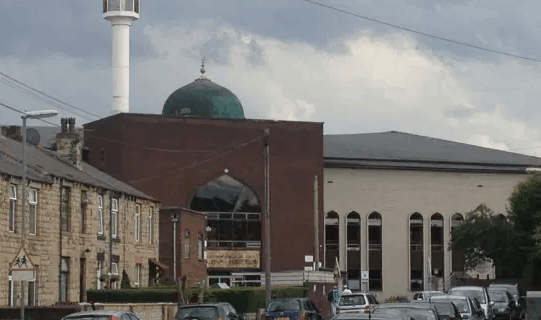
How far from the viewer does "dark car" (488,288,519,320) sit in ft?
166

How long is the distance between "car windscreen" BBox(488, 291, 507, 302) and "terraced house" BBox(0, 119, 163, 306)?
1634cm

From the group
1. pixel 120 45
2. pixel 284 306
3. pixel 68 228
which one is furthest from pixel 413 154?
pixel 284 306

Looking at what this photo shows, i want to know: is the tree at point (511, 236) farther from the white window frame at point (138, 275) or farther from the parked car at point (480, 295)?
the parked car at point (480, 295)

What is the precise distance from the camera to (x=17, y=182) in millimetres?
45688

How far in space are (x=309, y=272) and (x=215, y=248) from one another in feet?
47.6

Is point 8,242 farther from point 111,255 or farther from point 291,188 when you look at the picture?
point 291,188

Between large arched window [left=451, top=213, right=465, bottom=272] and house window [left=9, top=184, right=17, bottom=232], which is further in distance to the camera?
large arched window [left=451, top=213, right=465, bottom=272]

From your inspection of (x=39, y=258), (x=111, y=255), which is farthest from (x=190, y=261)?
(x=39, y=258)

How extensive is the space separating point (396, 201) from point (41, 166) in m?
55.0

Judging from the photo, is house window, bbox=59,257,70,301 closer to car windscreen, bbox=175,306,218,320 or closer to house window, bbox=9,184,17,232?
house window, bbox=9,184,17,232

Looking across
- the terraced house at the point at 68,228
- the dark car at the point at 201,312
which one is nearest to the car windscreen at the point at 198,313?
the dark car at the point at 201,312

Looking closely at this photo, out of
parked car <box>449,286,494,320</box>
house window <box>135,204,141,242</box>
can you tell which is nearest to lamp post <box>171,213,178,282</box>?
house window <box>135,204,141,242</box>

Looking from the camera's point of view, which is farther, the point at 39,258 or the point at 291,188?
the point at 291,188

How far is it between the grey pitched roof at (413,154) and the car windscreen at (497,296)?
48180mm
